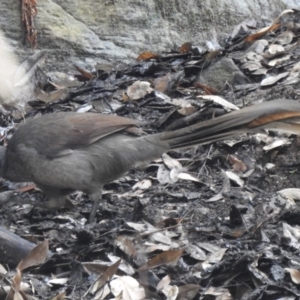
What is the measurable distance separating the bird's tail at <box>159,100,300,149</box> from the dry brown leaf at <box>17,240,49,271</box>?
4.36 ft

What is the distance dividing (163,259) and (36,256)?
0.80 m

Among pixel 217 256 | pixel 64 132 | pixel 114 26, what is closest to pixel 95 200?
pixel 64 132

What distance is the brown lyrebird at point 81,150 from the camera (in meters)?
5.95

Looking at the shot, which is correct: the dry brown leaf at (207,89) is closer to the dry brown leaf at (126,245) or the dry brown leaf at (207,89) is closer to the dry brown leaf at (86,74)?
the dry brown leaf at (86,74)

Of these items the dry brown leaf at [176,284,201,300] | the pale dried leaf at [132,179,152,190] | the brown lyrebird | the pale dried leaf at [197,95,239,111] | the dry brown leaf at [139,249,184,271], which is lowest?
the pale dried leaf at [132,179,152,190]

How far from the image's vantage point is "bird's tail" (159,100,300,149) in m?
5.30

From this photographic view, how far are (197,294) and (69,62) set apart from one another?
4.97 metres

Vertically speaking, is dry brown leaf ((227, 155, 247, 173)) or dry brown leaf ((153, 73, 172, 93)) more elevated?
dry brown leaf ((153, 73, 172, 93))

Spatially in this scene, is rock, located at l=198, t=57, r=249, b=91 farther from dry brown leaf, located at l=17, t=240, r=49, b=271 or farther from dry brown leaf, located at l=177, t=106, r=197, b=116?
dry brown leaf, located at l=17, t=240, r=49, b=271

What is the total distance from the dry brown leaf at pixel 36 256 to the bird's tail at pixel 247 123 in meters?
1.33

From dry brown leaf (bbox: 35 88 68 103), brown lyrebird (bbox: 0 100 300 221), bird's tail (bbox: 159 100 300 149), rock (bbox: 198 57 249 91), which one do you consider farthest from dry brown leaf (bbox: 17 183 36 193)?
rock (bbox: 198 57 249 91)

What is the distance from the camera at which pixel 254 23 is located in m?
9.71

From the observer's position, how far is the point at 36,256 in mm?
5195

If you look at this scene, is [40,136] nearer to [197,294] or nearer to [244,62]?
[197,294]
